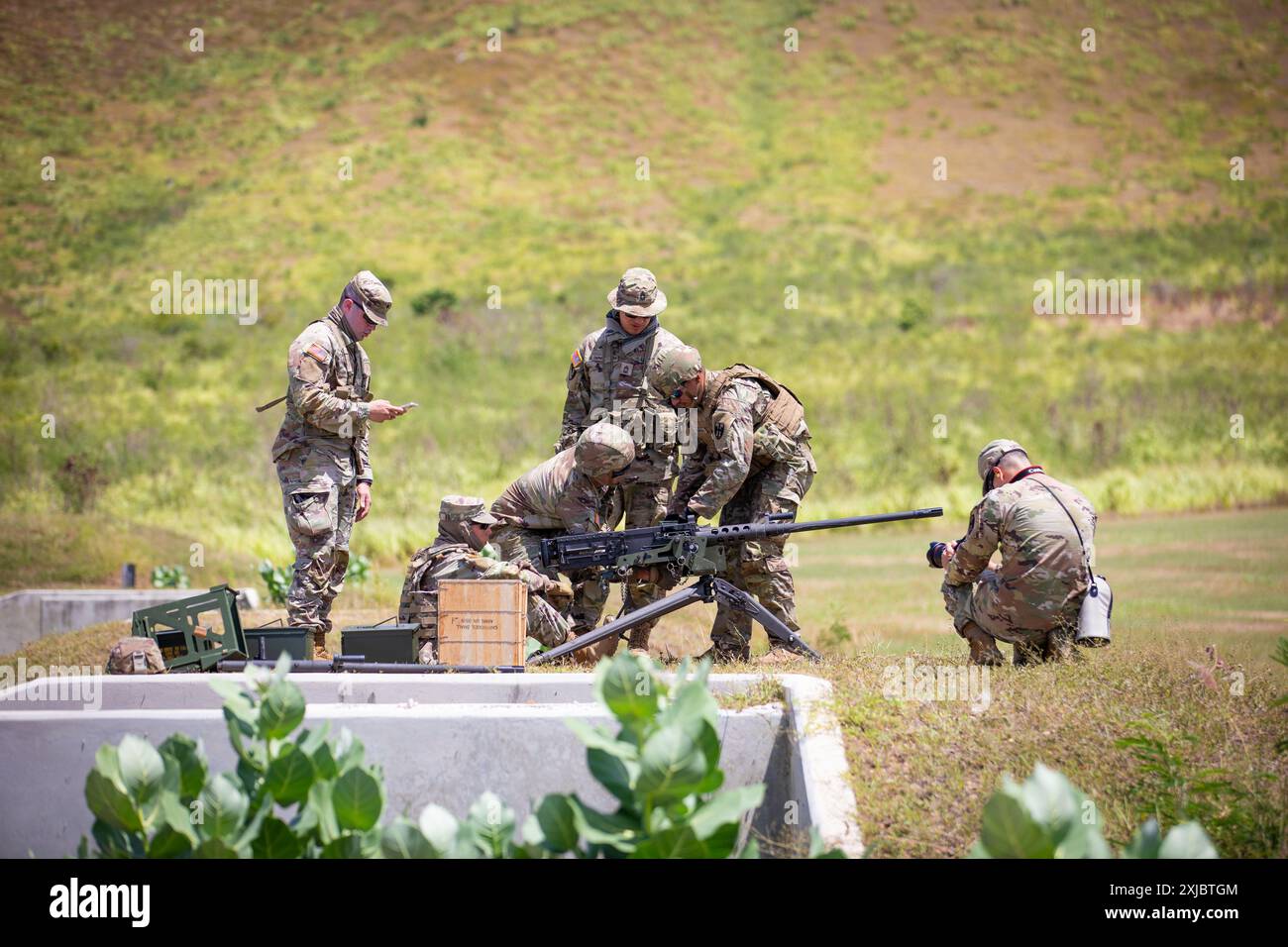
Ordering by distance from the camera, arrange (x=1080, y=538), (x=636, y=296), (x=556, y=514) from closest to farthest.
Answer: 1. (x=1080, y=538)
2. (x=556, y=514)
3. (x=636, y=296)

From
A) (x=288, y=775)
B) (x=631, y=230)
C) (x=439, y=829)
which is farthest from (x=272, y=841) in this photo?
(x=631, y=230)

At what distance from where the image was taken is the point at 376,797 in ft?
11.5

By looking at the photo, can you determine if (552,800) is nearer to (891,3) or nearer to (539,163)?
(539,163)

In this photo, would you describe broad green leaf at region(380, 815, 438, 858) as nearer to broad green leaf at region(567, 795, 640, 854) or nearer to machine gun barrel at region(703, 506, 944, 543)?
broad green leaf at region(567, 795, 640, 854)

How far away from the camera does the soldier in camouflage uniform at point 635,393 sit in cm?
913

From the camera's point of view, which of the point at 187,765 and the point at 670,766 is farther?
the point at 187,765

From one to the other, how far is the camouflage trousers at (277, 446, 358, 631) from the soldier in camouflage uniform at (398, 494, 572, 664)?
53 cm

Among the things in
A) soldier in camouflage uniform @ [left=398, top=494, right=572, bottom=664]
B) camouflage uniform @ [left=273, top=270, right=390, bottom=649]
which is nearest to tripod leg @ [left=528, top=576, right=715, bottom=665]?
soldier in camouflage uniform @ [left=398, top=494, right=572, bottom=664]

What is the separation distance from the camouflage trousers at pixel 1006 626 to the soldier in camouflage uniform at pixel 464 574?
253 centimetres

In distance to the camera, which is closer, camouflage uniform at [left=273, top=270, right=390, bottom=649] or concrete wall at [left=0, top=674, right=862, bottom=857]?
concrete wall at [left=0, top=674, right=862, bottom=857]

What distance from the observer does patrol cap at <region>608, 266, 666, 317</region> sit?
9.07 meters

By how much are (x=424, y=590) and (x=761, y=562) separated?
7.11ft

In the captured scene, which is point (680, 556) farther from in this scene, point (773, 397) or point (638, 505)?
point (773, 397)
